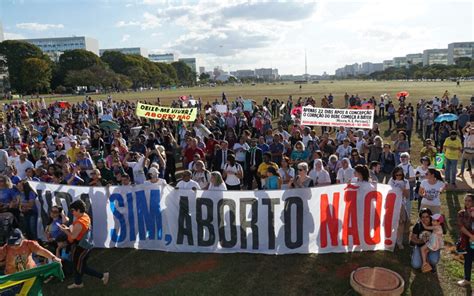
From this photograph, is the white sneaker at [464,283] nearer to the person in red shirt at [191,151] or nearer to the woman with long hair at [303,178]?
the woman with long hair at [303,178]

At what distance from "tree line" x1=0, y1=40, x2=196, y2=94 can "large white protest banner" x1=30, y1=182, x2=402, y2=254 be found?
8492cm

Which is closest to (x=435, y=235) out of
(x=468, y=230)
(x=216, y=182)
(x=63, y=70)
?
(x=468, y=230)

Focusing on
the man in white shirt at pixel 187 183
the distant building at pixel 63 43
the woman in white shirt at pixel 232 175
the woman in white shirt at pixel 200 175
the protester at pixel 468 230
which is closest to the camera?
the protester at pixel 468 230

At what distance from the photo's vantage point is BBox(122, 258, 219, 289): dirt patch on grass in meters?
6.63

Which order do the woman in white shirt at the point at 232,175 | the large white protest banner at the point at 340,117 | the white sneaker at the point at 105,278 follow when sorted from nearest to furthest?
the white sneaker at the point at 105,278, the woman in white shirt at the point at 232,175, the large white protest banner at the point at 340,117

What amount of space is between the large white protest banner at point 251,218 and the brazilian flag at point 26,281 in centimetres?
220

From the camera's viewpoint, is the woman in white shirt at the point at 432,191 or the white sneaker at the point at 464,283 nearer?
the white sneaker at the point at 464,283

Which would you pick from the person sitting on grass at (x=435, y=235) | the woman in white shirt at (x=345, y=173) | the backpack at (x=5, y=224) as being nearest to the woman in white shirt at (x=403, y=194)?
the person sitting on grass at (x=435, y=235)

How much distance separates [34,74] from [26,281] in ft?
287

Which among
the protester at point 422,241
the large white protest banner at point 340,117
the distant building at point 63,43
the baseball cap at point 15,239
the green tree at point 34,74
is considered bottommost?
the protester at point 422,241

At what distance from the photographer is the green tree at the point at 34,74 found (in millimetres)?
79688

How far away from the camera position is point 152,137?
12.6 m

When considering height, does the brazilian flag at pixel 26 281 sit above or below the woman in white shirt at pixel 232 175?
below

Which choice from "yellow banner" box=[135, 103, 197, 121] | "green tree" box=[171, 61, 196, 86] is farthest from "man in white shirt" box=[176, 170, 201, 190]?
"green tree" box=[171, 61, 196, 86]
